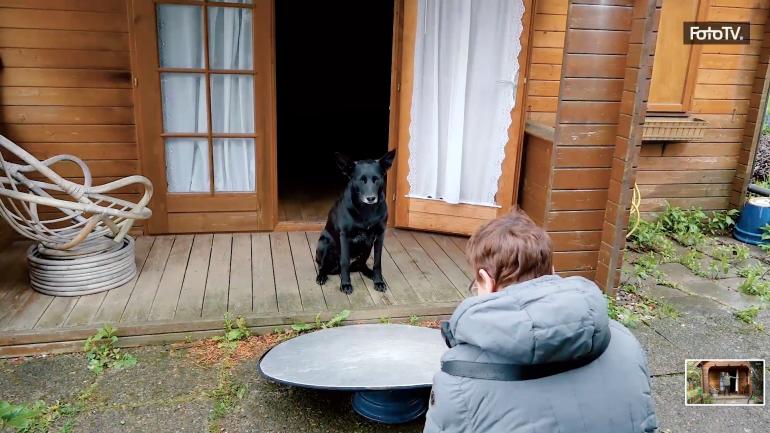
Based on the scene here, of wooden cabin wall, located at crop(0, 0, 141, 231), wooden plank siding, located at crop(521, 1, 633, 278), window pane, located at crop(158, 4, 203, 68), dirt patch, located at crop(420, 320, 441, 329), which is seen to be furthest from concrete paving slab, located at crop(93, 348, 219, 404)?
wooden plank siding, located at crop(521, 1, 633, 278)

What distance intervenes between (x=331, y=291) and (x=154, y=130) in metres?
1.60

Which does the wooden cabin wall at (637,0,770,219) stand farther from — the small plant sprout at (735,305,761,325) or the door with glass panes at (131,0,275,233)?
the door with glass panes at (131,0,275,233)

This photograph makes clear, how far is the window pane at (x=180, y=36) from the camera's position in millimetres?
3766

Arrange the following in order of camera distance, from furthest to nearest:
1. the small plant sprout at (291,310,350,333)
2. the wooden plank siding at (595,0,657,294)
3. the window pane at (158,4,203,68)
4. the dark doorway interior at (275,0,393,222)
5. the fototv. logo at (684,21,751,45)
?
the dark doorway interior at (275,0,393,222), the fototv. logo at (684,21,751,45), the window pane at (158,4,203,68), the wooden plank siding at (595,0,657,294), the small plant sprout at (291,310,350,333)

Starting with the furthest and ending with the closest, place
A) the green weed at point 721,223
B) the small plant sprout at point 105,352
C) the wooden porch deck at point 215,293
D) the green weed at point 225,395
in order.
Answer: the green weed at point 721,223, the wooden porch deck at point 215,293, the small plant sprout at point 105,352, the green weed at point 225,395

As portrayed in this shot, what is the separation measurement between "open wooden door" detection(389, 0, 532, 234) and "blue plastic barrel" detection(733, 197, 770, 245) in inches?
81.2

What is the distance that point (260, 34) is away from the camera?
3.86 metres

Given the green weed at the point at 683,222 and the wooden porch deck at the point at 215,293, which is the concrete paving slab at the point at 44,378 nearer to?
the wooden porch deck at the point at 215,293

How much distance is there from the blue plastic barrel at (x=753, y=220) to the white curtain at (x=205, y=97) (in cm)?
383

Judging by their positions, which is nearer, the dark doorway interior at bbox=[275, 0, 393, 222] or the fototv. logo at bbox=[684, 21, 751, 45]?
the fototv. logo at bbox=[684, 21, 751, 45]

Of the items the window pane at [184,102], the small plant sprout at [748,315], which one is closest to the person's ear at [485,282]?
the small plant sprout at [748,315]

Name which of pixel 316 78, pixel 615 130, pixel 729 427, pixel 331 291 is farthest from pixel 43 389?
pixel 316 78

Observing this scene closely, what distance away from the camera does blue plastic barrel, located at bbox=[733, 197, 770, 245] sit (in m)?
4.79

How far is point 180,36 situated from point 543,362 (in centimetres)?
338
